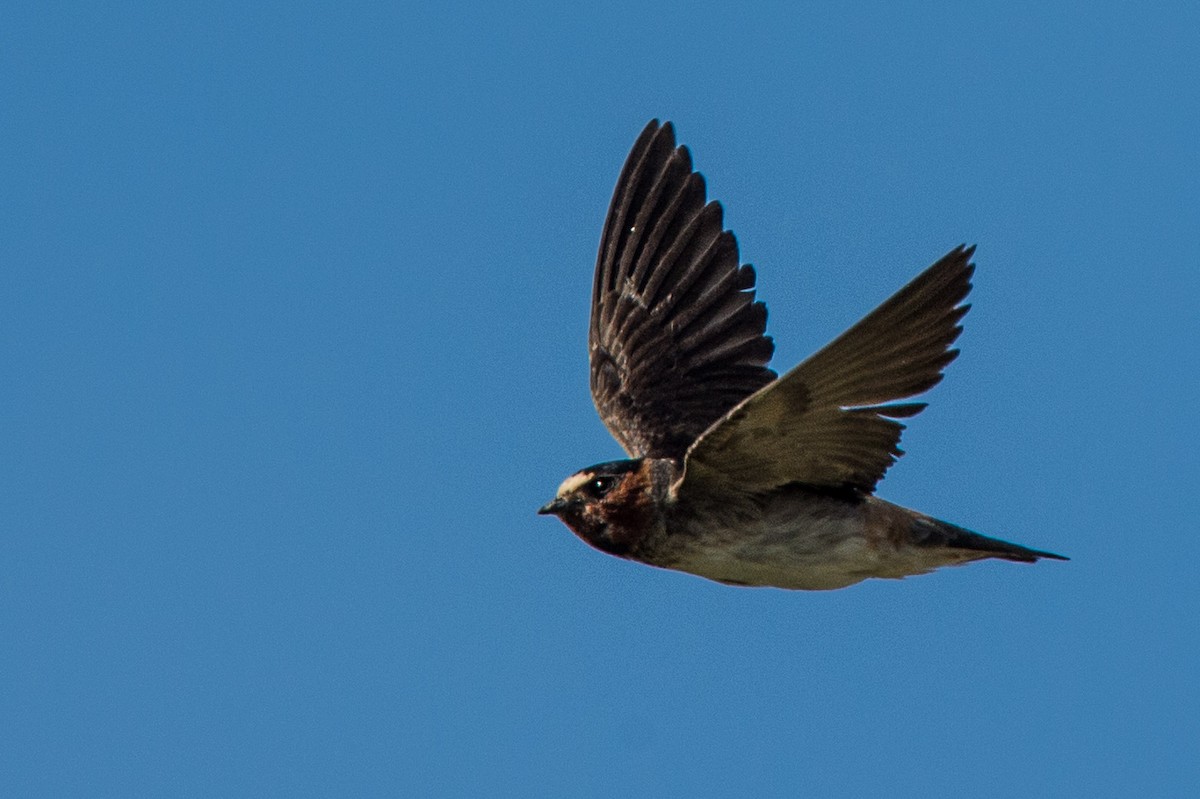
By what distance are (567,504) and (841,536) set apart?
61.0 inches

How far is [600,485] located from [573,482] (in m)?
0.19

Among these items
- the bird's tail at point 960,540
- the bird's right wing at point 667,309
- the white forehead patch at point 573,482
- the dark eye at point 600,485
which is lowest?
the bird's tail at point 960,540

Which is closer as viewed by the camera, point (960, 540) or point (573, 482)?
point (960, 540)

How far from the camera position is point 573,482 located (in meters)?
10.2

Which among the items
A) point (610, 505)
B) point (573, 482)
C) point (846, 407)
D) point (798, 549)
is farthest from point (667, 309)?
point (846, 407)

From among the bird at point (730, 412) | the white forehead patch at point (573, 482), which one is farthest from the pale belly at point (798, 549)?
the white forehead patch at point (573, 482)

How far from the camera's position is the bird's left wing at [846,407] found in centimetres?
816

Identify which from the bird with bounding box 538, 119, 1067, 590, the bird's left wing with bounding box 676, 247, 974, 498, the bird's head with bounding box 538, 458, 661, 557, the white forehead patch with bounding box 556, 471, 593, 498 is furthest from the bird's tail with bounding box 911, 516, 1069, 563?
the white forehead patch with bounding box 556, 471, 593, 498

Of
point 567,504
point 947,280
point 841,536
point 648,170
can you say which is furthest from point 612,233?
point 947,280

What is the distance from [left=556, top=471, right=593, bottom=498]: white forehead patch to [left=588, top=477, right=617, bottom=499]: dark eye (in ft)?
0.14

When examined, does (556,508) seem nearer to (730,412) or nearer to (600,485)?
(600,485)

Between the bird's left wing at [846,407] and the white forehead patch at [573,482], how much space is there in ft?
2.42

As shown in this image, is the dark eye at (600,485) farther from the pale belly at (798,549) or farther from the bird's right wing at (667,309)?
the bird's right wing at (667,309)

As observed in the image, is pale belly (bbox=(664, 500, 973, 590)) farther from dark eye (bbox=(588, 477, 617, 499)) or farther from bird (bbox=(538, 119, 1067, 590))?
dark eye (bbox=(588, 477, 617, 499))
